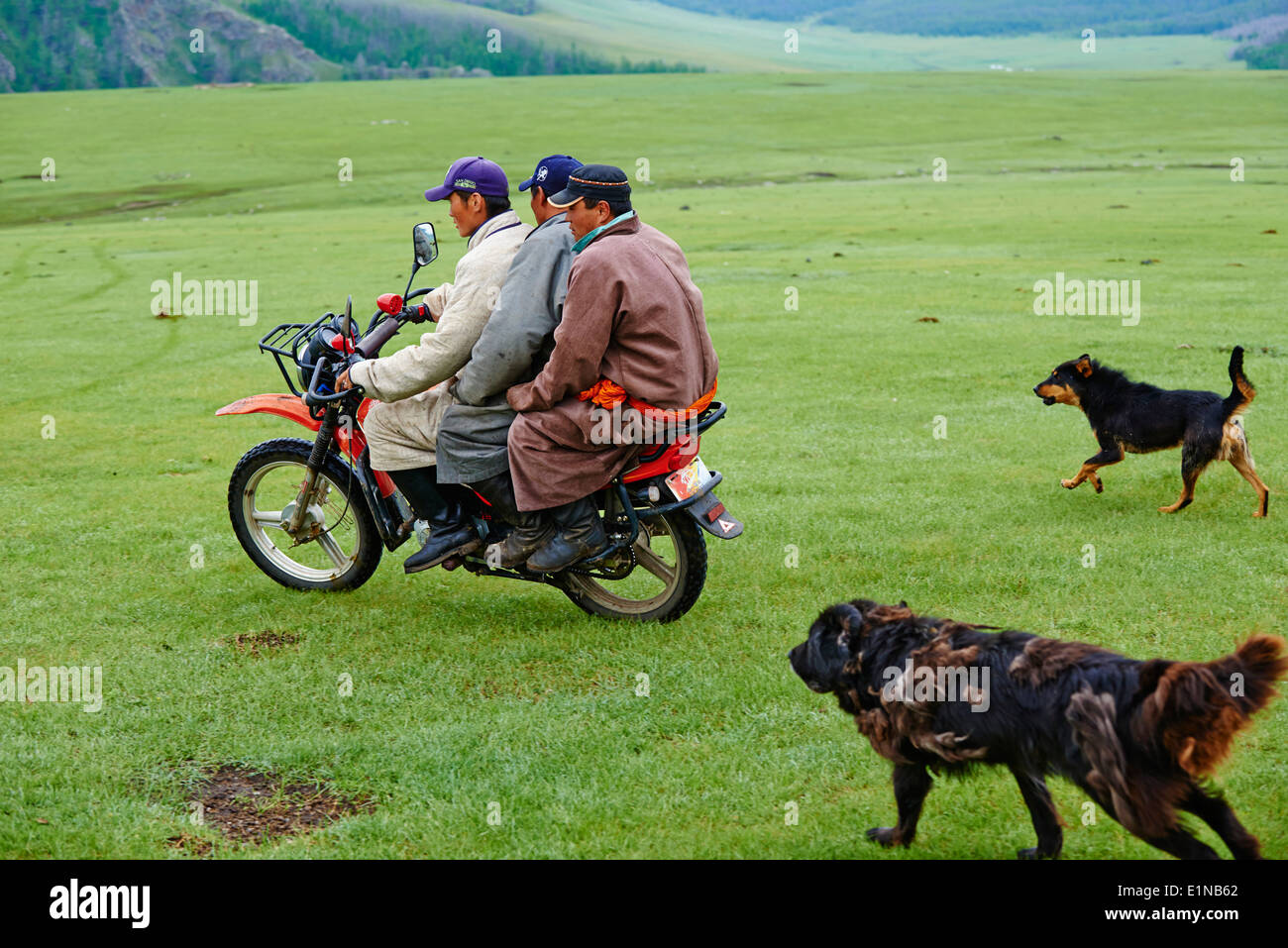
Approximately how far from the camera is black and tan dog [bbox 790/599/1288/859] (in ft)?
11.2

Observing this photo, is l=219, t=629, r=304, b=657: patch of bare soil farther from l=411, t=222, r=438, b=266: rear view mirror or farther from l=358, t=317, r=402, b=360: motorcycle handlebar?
l=411, t=222, r=438, b=266: rear view mirror

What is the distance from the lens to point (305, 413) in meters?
6.93

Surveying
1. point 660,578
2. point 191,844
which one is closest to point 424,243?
point 660,578

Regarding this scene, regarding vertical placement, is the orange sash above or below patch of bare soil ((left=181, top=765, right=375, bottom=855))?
above

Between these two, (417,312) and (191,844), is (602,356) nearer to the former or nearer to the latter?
(417,312)

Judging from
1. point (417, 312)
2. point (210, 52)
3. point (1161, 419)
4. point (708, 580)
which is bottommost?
point (708, 580)

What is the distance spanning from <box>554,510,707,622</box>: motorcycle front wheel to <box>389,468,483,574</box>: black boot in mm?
576

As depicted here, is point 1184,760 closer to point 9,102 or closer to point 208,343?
point 208,343

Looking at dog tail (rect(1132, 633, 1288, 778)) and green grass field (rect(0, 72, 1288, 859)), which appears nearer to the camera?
dog tail (rect(1132, 633, 1288, 778))

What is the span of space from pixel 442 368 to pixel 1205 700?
400 cm

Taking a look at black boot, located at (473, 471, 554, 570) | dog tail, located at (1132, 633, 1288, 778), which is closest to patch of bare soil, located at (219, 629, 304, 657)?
black boot, located at (473, 471, 554, 570)

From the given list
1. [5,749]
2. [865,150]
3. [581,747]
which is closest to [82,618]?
[5,749]

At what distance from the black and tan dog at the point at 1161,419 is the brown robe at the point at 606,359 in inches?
148

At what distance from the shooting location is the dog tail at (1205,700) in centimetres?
336
